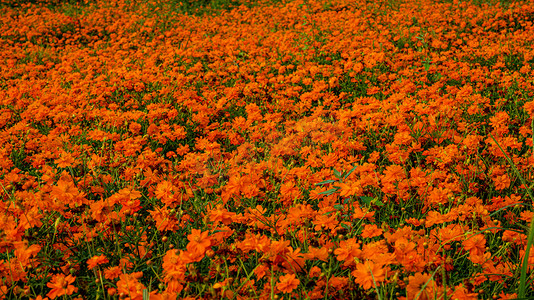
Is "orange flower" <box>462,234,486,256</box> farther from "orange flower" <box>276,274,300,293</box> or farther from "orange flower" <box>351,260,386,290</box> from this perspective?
"orange flower" <box>276,274,300,293</box>

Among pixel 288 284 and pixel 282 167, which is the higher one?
pixel 288 284

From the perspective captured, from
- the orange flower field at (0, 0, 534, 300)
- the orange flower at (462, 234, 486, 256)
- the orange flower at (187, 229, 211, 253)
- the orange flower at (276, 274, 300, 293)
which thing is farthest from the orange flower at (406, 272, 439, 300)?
the orange flower at (187, 229, 211, 253)

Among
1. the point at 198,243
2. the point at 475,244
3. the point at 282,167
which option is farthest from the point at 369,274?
the point at 282,167

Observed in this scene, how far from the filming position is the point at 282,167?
2.48 m

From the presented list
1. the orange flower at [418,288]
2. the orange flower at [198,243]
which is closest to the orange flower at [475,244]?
the orange flower at [418,288]

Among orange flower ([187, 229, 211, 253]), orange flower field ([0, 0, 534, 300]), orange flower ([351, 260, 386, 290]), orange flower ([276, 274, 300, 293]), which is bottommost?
orange flower field ([0, 0, 534, 300])

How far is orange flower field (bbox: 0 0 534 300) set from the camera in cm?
146

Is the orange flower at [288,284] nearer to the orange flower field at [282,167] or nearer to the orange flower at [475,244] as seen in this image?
the orange flower field at [282,167]

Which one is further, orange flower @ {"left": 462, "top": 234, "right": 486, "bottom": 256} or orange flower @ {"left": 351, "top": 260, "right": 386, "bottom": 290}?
orange flower @ {"left": 462, "top": 234, "right": 486, "bottom": 256}

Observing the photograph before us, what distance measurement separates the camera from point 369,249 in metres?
1.41

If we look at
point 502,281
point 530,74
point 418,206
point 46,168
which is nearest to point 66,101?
point 46,168

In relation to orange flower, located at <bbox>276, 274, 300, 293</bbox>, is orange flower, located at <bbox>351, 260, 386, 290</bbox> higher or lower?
higher

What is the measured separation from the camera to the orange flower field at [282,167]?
1.46 m

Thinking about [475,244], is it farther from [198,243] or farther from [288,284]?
[198,243]
